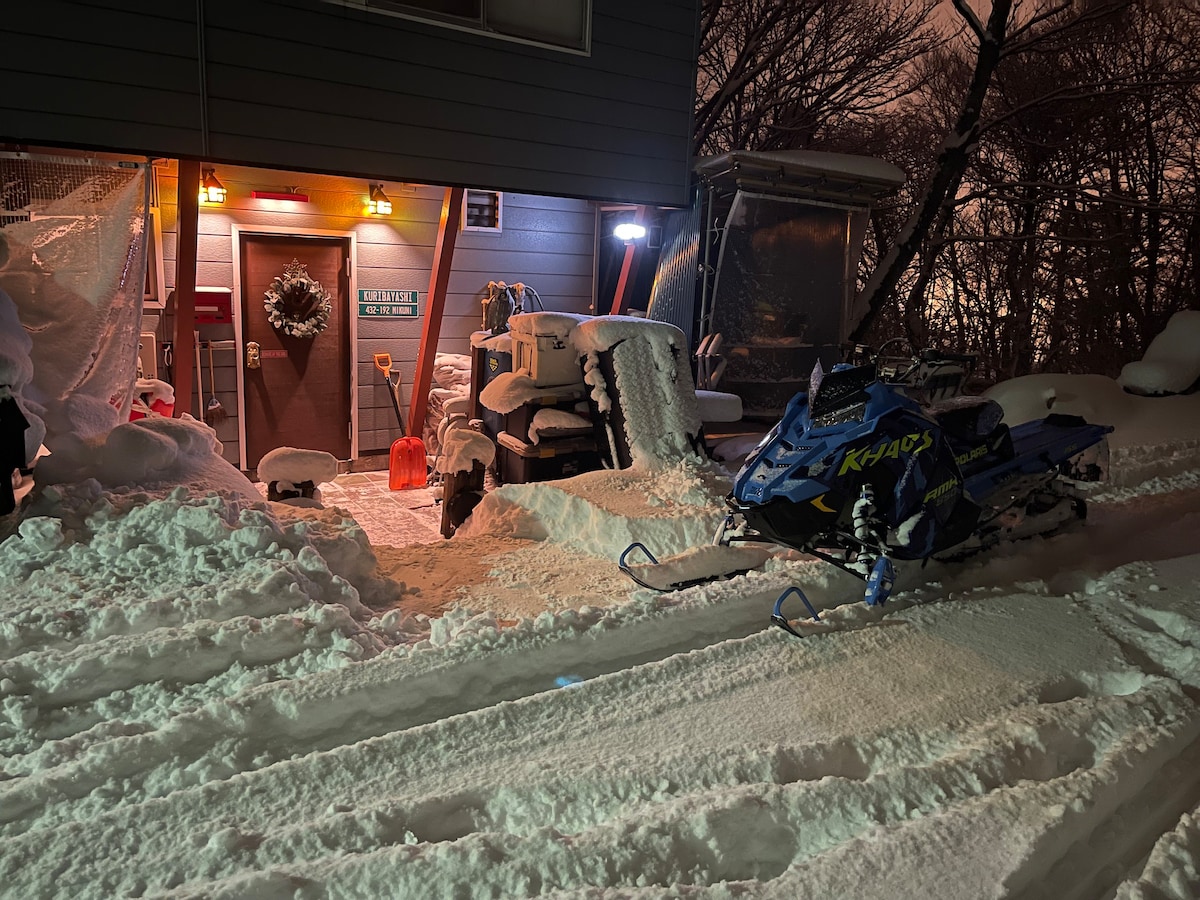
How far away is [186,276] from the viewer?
6555 millimetres

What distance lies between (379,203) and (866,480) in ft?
21.2

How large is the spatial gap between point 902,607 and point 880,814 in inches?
68.7

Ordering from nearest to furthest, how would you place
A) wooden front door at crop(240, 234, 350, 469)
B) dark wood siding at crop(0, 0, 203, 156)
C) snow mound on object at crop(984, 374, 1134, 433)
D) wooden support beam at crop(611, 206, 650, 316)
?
dark wood siding at crop(0, 0, 203, 156), snow mound on object at crop(984, 374, 1134, 433), wooden front door at crop(240, 234, 350, 469), wooden support beam at crop(611, 206, 650, 316)

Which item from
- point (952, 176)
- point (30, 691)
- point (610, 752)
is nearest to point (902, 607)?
point (610, 752)

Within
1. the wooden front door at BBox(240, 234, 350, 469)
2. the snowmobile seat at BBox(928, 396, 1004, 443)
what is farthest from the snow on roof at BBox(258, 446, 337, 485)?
the snowmobile seat at BBox(928, 396, 1004, 443)

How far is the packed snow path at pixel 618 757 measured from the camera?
1994mm

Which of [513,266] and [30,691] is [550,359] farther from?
[30,691]

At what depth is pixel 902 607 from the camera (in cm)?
385

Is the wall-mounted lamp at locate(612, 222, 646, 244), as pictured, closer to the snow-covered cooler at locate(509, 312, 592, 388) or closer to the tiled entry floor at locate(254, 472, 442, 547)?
the snow-covered cooler at locate(509, 312, 592, 388)

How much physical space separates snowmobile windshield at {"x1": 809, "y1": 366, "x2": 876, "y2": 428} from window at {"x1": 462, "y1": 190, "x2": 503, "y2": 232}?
20.9 ft

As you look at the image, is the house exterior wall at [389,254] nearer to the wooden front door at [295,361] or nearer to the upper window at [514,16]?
the wooden front door at [295,361]

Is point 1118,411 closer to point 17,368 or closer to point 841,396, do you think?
point 841,396

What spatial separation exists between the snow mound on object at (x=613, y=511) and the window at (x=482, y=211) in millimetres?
4497

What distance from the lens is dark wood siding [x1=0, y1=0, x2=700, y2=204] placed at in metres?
5.53
